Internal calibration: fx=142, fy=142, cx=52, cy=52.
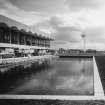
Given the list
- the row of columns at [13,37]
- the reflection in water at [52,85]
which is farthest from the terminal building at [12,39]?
the reflection in water at [52,85]

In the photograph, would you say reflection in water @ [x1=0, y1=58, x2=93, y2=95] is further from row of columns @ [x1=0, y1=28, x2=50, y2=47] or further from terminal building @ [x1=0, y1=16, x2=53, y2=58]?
row of columns @ [x1=0, y1=28, x2=50, y2=47]

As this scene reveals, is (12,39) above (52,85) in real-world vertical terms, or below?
above

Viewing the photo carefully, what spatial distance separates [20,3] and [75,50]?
6331 cm

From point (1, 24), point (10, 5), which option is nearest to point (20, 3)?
point (10, 5)

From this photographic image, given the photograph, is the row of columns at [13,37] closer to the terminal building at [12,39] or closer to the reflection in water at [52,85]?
the terminal building at [12,39]

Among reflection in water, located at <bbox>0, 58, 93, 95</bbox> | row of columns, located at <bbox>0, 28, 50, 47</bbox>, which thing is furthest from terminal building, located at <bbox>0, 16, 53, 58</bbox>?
reflection in water, located at <bbox>0, 58, 93, 95</bbox>

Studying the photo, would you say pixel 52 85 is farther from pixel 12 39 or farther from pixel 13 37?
pixel 13 37

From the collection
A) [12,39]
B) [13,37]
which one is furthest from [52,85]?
[13,37]

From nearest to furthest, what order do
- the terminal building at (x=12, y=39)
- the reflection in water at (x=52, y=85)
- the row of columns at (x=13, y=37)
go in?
1. the reflection in water at (x=52, y=85)
2. the terminal building at (x=12, y=39)
3. the row of columns at (x=13, y=37)

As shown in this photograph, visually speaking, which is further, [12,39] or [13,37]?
[13,37]

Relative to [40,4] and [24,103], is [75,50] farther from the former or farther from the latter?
[24,103]

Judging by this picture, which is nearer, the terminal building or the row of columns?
the terminal building

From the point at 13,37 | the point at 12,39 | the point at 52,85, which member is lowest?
the point at 52,85

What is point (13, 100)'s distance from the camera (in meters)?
4.44
